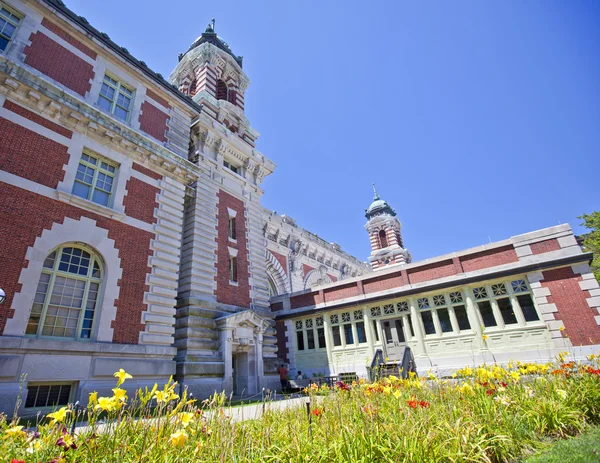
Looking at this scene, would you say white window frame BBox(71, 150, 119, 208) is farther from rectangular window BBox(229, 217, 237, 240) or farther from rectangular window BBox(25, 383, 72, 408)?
rectangular window BBox(229, 217, 237, 240)

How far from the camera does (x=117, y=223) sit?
42.0 feet

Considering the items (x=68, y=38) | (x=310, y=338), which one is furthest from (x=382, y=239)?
(x=68, y=38)

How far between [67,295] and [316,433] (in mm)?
10390

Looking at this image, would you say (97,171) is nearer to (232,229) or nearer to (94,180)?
(94,180)

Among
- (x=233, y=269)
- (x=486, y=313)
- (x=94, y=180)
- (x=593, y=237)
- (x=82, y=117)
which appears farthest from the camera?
(x=593, y=237)

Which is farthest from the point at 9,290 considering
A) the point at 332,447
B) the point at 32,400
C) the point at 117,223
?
the point at 332,447

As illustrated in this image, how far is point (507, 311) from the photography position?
1511cm

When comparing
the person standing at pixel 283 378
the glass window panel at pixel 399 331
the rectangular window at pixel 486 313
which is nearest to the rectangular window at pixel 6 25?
the person standing at pixel 283 378

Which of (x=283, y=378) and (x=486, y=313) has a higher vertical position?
(x=486, y=313)

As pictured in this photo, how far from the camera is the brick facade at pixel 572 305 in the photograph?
513 inches

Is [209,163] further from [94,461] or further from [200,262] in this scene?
[94,461]

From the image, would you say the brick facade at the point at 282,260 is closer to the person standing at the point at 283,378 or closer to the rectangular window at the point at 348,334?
the rectangular window at the point at 348,334

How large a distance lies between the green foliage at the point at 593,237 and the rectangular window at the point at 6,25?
133 feet

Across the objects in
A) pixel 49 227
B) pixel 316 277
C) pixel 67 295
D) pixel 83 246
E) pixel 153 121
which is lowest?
pixel 67 295
